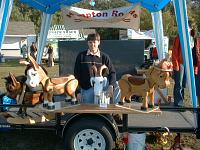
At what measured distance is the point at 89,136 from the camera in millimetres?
5438

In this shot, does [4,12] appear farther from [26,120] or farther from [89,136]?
[89,136]

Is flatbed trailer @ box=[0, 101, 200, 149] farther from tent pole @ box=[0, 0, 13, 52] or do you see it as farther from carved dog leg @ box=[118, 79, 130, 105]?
tent pole @ box=[0, 0, 13, 52]

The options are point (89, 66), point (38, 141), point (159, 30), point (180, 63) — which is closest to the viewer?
point (89, 66)

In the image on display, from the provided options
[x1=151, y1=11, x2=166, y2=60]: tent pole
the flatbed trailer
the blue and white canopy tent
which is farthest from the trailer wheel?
[x1=151, y1=11, x2=166, y2=60]: tent pole

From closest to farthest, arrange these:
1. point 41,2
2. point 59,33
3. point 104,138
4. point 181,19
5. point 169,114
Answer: point 104,138 → point 181,19 → point 169,114 → point 41,2 → point 59,33

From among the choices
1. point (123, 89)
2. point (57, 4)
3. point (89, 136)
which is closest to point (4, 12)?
point (123, 89)

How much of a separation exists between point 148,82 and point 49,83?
4.63ft

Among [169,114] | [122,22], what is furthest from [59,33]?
[169,114]

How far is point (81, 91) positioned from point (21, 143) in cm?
148

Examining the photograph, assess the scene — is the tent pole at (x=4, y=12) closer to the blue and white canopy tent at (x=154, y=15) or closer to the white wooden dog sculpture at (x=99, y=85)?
the blue and white canopy tent at (x=154, y=15)

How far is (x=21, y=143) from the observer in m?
6.40

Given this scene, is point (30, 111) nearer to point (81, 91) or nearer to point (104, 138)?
point (81, 91)

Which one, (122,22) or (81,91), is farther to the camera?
(122,22)

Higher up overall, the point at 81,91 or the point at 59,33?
the point at 59,33
